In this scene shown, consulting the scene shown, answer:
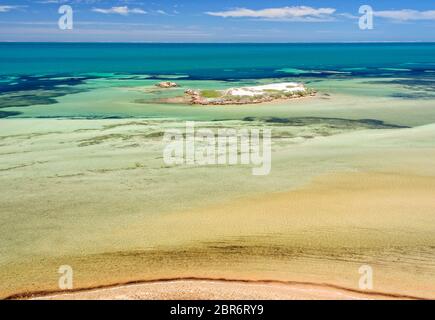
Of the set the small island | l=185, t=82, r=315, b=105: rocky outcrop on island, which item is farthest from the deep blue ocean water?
the small island

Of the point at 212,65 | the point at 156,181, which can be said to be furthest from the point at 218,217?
the point at 212,65

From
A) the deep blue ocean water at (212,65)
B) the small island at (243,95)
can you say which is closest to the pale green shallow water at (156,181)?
the small island at (243,95)

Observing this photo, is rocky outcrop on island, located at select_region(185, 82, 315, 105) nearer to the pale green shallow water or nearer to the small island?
the small island

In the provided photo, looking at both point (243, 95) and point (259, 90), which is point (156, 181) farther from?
point (259, 90)

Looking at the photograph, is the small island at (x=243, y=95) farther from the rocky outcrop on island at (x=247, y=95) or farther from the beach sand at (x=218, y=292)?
the beach sand at (x=218, y=292)

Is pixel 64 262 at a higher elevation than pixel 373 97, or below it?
below

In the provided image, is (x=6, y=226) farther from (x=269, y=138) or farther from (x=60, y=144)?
(x=269, y=138)
